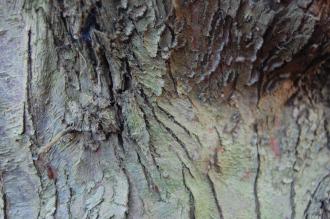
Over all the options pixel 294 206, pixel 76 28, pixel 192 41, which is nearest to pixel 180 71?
pixel 192 41

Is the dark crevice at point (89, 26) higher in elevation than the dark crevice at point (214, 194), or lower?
higher

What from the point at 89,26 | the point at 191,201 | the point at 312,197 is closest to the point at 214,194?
the point at 191,201

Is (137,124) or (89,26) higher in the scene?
(89,26)

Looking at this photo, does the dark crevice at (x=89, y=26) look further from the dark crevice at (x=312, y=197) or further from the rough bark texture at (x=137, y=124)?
the dark crevice at (x=312, y=197)

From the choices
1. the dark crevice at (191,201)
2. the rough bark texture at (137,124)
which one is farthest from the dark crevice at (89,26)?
the dark crevice at (191,201)

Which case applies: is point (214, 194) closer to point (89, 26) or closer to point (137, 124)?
point (137, 124)

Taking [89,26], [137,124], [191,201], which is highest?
[89,26]

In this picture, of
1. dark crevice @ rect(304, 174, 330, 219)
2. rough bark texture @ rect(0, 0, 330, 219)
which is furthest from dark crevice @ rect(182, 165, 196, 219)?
dark crevice @ rect(304, 174, 330, 219)

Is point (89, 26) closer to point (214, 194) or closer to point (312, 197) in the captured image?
point (214, 194)

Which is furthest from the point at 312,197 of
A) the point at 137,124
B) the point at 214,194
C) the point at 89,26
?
the point at 89,26

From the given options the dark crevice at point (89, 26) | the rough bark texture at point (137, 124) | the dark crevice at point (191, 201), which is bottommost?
the dark crevice at point (191, 201)
